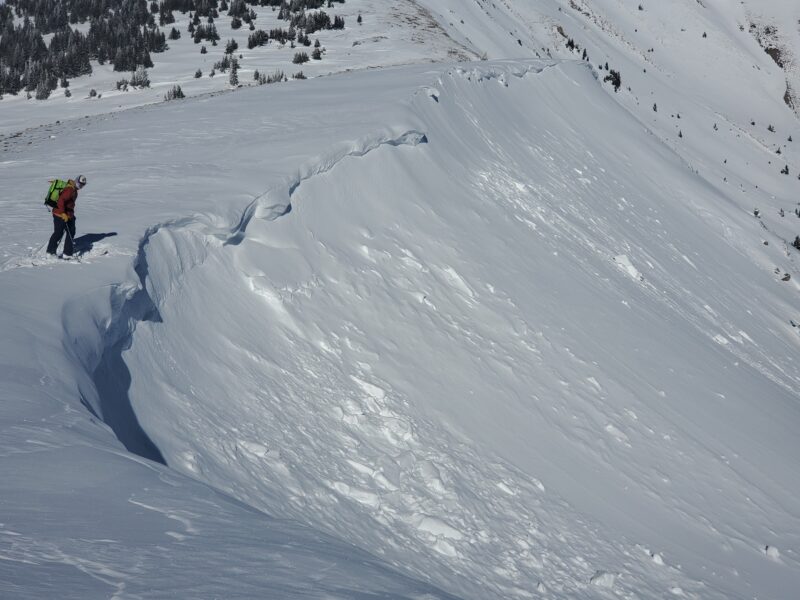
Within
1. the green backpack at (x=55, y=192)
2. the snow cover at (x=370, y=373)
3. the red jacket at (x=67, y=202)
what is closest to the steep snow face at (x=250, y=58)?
the snow cover at (x=370, y=373)

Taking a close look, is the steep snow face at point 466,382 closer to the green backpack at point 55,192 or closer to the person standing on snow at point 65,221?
the person standing on snow at point 65,221

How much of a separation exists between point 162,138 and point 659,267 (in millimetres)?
8687

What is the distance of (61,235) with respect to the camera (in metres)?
7.98

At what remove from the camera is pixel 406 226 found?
1161 centimetres

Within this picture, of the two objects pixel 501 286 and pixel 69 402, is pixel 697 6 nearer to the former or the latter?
pixel 501 286

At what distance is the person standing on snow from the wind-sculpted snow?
39cm

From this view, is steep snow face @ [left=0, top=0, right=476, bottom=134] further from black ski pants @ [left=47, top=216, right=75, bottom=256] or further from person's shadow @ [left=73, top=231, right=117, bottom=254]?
black ski pants @ [left=47, top=216, right=75, bottom=256]

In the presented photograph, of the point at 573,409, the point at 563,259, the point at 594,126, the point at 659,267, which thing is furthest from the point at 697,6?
the point at 573,409

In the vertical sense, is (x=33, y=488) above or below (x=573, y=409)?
above

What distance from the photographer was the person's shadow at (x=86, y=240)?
818cm

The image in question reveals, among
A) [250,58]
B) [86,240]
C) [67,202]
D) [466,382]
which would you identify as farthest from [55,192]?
[250,58]

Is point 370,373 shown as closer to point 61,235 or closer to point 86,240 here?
point 86,240

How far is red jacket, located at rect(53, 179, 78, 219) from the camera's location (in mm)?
7958

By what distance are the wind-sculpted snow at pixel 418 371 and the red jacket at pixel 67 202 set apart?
611 millimetres
